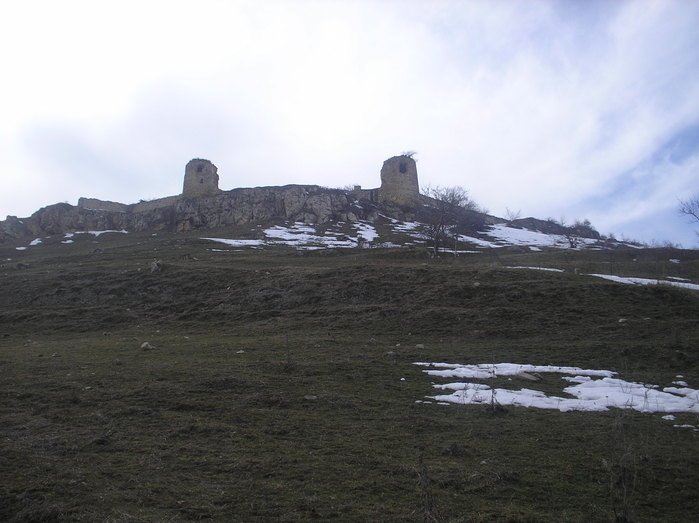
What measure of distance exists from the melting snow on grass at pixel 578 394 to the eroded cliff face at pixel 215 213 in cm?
4738

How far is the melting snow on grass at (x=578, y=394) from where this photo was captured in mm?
7539

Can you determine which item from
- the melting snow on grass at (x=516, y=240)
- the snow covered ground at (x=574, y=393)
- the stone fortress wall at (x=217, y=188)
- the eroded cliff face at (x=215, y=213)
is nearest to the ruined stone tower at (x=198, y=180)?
the stone fortress wall at (x=217, y=188)

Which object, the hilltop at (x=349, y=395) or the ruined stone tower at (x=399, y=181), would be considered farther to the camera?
the ruined stone tower at (x=399, y=181)

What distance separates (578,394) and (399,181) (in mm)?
58362

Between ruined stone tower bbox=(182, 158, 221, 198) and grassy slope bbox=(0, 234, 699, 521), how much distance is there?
1806 inches

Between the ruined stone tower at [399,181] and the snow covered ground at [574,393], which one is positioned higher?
the ruined stone tower at [399,181]

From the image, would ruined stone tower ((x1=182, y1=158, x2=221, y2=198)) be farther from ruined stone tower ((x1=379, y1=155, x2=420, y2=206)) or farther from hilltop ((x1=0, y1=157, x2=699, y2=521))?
hilltop ((x1=0, y1=157, x2=699, y2=521))

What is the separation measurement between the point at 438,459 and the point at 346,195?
57648 mm

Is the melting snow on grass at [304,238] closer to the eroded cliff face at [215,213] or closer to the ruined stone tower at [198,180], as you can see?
the eroded cliff face at [215,213]

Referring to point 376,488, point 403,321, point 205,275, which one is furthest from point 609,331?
point 205,275

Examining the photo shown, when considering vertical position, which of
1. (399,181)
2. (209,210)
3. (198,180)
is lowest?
(209,210)

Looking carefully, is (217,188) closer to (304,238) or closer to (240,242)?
(304,238)

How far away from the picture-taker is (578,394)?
8.32m

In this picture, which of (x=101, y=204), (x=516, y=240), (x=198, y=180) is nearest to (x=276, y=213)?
(x=198, y=180)
